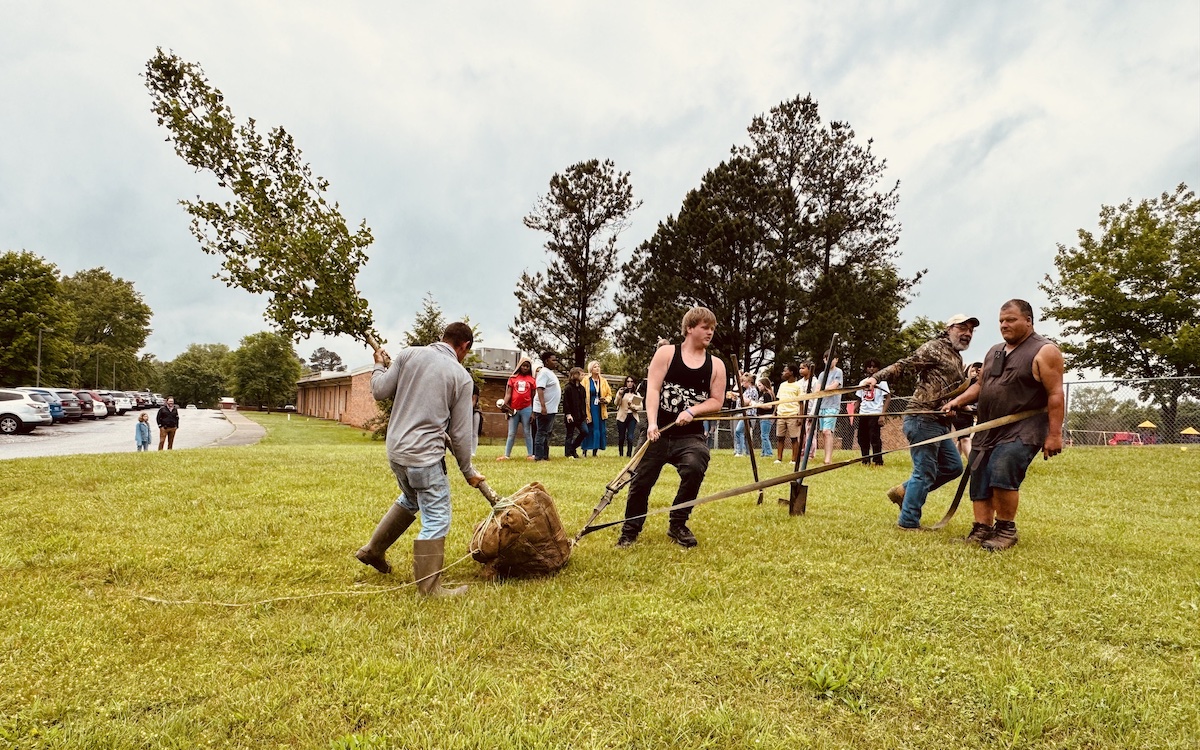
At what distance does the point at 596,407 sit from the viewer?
14.3 m

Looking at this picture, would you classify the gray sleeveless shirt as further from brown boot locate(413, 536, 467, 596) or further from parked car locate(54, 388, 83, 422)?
parked car locate(54, 388, 83, 422)

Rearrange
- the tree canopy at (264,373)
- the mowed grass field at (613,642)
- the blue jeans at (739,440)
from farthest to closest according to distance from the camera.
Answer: the tree canopy at (264,373)
the blue jeans at (739,440)
the mowed grass field at (613,642)

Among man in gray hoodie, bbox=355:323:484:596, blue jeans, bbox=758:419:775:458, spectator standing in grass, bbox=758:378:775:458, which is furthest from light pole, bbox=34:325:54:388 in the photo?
man in gray hoodie, bbox=355:323:484:596

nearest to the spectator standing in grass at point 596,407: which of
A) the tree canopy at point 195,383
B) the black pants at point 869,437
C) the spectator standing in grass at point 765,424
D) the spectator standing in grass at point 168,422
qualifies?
the spectator standing in grass at point 765,424

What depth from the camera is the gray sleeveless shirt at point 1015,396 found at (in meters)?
5.19

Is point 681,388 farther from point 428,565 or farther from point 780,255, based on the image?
point 780,255

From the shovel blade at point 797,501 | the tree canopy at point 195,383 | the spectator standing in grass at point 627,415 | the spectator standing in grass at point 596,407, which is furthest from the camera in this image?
the tree canopy at point 195,383

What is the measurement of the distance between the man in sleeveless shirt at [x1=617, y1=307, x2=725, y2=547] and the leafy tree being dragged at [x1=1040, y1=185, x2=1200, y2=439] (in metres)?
34.7

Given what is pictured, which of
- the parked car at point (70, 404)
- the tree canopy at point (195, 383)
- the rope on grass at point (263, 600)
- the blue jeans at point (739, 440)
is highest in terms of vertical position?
the tree canopy at point (195, 383)

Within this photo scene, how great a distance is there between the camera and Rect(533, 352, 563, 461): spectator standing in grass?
12570 millimetres

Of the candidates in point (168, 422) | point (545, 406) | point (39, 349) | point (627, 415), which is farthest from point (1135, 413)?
point (39, 349)

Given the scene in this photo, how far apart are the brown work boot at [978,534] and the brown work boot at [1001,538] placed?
59 millimetres

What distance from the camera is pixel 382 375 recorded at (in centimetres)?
421

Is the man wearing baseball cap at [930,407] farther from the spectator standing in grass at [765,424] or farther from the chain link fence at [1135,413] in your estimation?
the chain link fence at [1135,413]
